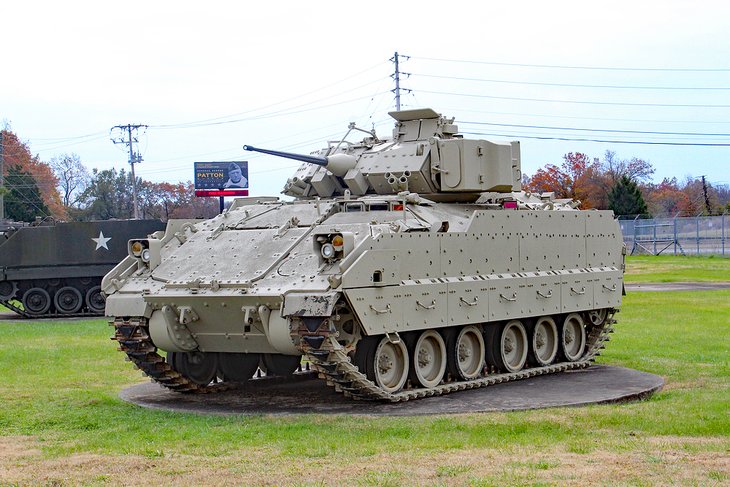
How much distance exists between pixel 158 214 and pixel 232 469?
71.5m

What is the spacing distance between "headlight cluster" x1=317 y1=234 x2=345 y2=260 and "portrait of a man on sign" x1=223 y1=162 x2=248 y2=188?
80.2 ft

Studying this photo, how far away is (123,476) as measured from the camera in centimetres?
1058

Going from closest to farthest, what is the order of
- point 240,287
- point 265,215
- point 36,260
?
point 240,287 → point 265,215 → point 36,260

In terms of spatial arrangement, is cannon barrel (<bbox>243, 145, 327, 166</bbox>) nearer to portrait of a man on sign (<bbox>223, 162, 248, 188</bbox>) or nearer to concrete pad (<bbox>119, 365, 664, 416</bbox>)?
concrete pad (<bbox>119, 365, 664, 416</bbox>)

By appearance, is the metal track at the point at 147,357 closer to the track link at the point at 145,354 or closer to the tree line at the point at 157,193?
the track link at the point at 145,354

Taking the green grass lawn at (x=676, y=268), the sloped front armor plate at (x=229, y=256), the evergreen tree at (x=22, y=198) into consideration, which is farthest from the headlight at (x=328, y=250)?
the evergreen tree at (x=22, y=198)

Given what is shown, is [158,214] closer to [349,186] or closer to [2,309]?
[2,309]

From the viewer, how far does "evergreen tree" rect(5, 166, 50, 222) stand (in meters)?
72.1

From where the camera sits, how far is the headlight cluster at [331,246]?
1502 cm

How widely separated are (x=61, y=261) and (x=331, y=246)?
2213 cm

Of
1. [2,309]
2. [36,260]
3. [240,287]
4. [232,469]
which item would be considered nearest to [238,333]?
[240,287]

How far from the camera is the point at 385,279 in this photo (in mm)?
15289

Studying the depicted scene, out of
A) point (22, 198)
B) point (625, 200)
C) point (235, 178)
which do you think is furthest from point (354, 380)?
point (22, 198)

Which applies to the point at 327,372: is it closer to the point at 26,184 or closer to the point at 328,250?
the point at 328,250
